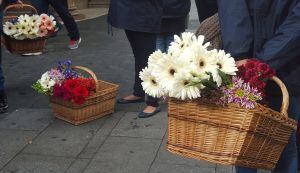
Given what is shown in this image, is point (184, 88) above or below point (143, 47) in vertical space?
above

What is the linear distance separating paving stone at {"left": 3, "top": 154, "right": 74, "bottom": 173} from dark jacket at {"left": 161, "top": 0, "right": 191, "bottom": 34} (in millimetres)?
1641

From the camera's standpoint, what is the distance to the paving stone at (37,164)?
3.64 m

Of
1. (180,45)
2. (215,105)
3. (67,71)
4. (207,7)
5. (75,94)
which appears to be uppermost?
(207,7)

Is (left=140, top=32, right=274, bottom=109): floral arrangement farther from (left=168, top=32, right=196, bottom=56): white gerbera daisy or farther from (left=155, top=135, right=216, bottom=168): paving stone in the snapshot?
(left=155, top=135, right=216, bottom=168): paving stone

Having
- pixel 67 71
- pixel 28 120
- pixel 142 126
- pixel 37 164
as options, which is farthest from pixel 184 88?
pixel 28 120

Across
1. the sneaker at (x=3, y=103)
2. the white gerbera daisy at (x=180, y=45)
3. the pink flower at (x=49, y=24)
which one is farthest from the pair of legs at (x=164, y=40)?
the white gerbera daisy at (x=180, y=45)

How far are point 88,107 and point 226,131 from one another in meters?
2.53

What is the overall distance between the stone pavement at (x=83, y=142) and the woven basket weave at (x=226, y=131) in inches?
52.0

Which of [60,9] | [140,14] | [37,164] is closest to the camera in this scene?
[37,164]

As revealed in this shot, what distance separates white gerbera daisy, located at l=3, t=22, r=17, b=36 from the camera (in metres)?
5.28

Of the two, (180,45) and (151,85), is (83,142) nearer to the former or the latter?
(151,85)

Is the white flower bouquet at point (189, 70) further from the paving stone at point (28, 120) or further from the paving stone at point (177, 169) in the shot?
the paving stone at point (28, 120)

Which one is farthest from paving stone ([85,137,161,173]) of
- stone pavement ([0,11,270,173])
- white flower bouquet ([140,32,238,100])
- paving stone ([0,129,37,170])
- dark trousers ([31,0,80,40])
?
dark trousers ([31,0,80,40])

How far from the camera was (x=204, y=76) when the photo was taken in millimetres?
2092
